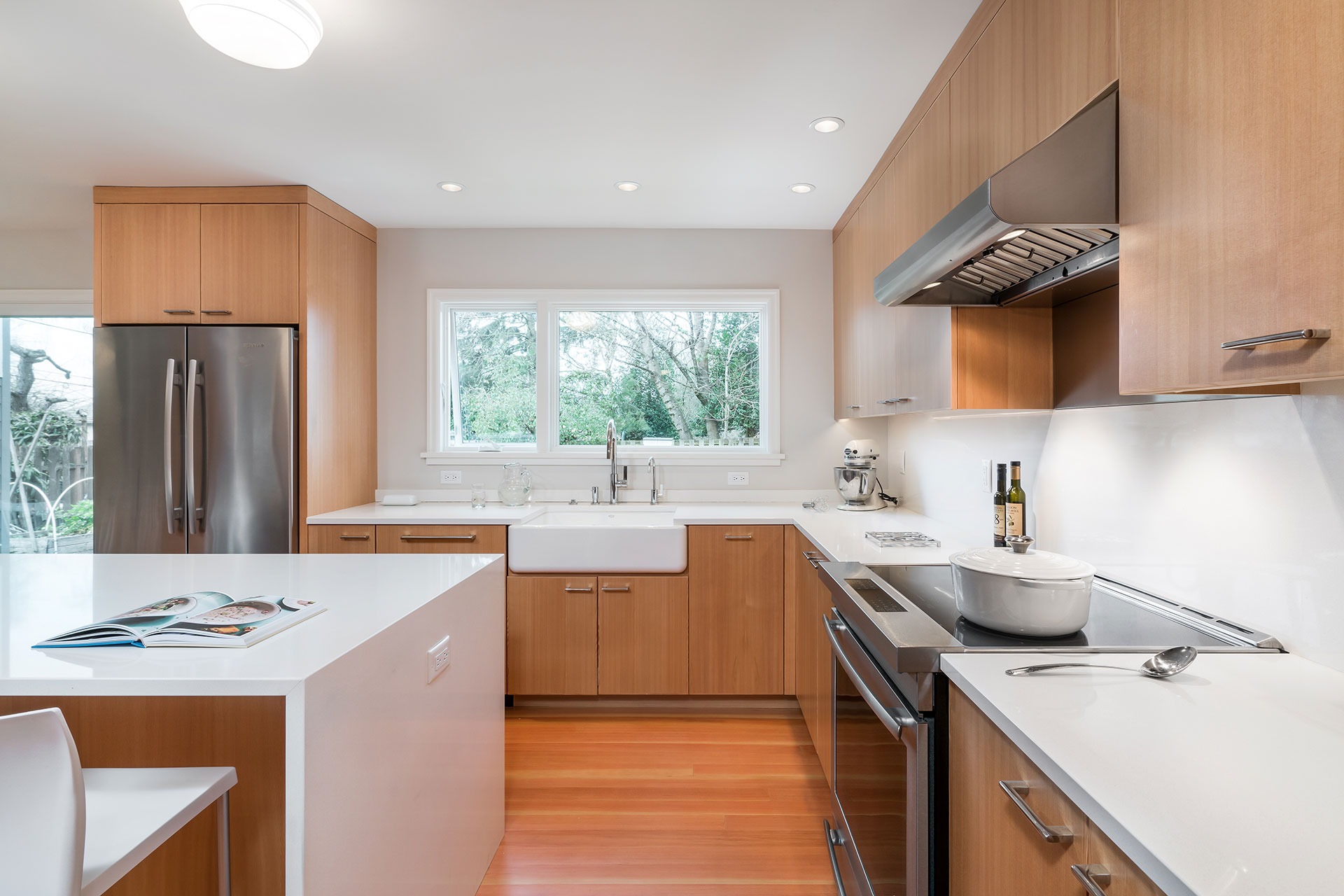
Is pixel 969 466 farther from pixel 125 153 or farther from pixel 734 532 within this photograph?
pixel 125 153

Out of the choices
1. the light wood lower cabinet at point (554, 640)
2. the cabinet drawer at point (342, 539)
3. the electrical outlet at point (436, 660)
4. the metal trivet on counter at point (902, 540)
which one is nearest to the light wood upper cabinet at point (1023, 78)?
the metal trivet on counter at point (902, 540)

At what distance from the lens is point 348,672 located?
1071mm

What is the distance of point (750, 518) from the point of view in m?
2.83

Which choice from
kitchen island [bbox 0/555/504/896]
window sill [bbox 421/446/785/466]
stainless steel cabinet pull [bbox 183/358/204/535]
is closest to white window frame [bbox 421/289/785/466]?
window sill [bbox 421/446/785/466]

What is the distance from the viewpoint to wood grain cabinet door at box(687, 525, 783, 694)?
283 cm

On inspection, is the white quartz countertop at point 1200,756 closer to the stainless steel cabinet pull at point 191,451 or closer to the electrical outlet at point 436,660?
the electrical outlet at point 436,660

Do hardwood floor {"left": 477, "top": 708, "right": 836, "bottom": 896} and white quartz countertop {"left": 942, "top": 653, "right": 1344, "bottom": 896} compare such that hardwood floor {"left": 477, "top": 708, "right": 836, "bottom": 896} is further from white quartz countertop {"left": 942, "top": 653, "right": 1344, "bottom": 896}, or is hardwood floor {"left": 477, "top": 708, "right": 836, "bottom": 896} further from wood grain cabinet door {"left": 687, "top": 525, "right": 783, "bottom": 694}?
white quartz countertop {"left": 942, "top": 653, "right": 1344, "bottom": 896}

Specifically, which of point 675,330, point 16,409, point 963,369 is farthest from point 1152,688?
point 16,409

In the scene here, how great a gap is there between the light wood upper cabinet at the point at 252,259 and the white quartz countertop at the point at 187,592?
4.80 ft

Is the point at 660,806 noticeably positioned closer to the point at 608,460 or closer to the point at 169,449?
the point at 608,460

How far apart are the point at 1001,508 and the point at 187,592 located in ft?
7.21

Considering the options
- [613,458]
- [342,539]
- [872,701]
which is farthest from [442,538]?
[872,701]

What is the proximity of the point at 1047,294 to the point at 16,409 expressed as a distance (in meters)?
5.28

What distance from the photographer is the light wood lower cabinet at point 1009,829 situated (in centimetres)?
68
